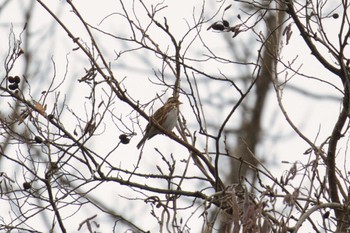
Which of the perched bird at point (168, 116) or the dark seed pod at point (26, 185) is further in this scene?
the perched bird at point (168, 116)

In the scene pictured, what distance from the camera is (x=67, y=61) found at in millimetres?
4605

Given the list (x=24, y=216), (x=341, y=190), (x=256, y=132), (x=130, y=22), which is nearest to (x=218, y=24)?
(x=130, y=22)

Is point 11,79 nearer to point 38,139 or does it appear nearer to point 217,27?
point 38,139

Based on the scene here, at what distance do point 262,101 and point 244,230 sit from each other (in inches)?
260

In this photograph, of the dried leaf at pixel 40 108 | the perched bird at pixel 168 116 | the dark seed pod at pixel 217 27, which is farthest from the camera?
the perched bird at pixel 168 116

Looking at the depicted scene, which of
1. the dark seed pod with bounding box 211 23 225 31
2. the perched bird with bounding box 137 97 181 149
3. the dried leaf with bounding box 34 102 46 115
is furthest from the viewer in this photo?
the perched bird with bounding box 137 97 181 149

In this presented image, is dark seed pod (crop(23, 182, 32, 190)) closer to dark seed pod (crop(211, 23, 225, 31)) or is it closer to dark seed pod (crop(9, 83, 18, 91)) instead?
dark seed pod (crop(9, 83, 18, 91))

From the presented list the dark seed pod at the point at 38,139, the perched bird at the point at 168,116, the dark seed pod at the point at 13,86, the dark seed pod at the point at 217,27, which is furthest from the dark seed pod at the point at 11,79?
the perched bird at the point at 168,116

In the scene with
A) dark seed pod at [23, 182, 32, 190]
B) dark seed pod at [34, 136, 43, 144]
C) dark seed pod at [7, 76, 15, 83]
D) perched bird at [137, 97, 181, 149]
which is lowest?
dark seed pod at [23, 182, 32, 190]

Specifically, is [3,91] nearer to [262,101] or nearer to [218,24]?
[218,24]

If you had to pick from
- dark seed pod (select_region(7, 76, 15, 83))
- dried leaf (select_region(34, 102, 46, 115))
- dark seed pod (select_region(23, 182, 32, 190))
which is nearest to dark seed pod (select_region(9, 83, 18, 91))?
dark seed pod (select_region(7, 76, 15, 83))

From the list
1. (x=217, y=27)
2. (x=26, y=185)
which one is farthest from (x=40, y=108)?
(x=217, y=27)

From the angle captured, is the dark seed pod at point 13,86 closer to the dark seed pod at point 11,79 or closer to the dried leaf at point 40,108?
the dark seed pod at point 11,79

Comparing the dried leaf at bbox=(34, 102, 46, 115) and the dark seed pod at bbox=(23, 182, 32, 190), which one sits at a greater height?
the dried leaf at bbox=(34, 102, 46, 115)
